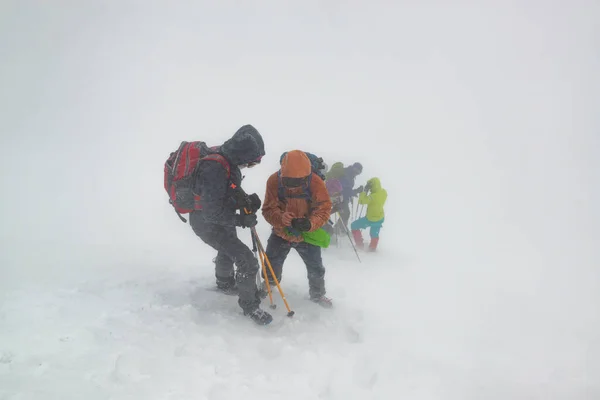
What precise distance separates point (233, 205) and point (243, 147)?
0.84 meters

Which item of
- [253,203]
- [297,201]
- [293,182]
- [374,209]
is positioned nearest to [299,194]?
[297,201]

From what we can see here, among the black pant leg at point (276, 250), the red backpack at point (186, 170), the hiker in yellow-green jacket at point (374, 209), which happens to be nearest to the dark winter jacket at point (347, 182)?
the hiker in yellow-green jacket at point (374, 209)

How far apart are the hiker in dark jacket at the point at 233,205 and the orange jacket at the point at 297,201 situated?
0.53 m

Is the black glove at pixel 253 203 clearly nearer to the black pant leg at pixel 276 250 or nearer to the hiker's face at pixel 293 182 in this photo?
the hiker's face at pixel 293 182

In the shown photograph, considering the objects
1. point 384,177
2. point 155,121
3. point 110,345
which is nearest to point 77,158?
point 384,177

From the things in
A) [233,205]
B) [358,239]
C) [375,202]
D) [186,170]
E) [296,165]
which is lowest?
[358,239]

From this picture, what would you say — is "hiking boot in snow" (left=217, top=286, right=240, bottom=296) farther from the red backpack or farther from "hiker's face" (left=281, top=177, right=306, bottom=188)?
"hiker's face" (left=281, top=177, right=306, bottom=188)

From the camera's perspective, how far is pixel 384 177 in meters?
40.2

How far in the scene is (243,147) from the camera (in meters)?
4.54

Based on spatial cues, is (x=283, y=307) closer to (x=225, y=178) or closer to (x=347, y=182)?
(x=225, y=178)

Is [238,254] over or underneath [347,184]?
underneath

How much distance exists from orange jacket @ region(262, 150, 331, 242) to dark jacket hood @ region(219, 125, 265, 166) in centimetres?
59

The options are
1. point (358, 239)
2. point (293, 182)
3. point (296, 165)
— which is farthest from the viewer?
point (358, 239)

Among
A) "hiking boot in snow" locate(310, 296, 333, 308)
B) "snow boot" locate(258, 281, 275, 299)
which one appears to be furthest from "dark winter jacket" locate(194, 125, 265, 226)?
"hiking boot in snow" locate(310, 296, 333, 308)
